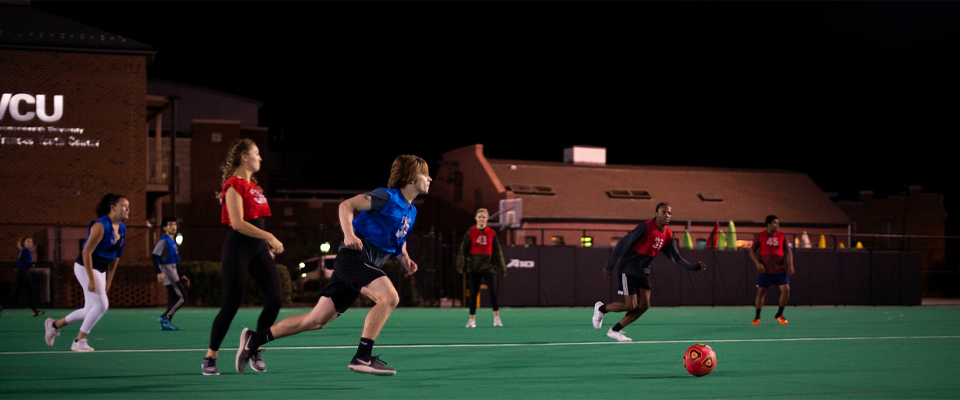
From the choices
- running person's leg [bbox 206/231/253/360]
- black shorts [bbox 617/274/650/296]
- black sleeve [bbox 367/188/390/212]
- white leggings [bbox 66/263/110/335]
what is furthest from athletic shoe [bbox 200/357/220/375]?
black shorts [bbox 617/274/650/296]

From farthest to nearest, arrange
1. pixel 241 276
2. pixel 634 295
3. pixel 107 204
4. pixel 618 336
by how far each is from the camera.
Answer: pixel 634 295 < pixel 618 336 < pixel 107 204 < pixel 241 276

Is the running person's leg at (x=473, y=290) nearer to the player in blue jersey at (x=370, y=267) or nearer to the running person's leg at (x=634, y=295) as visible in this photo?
the running person's leg at (x=634, y=295)

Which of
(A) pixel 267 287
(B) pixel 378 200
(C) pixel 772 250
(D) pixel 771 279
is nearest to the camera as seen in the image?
(B) pixel 378 200

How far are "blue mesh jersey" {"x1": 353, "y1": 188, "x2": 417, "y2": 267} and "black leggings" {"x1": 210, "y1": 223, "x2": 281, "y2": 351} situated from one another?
0.90m

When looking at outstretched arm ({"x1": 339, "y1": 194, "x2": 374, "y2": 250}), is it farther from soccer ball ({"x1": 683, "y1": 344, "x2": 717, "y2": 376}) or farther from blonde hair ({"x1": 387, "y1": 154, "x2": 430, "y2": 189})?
soccer ball ({"x1": 683, "y1": 344, "x2": 717, "y2": 376})

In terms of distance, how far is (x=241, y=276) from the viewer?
912cm

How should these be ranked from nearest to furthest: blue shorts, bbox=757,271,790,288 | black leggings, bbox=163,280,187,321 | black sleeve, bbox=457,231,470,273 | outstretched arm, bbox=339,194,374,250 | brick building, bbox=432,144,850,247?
1. outstretched arm, bbox=339,194,374,250
2. black leggings, bbox=163,280,187,321
3. black sleeve, bbox=457,231,470,273
4. blue shorts, bbox=757,271,790,288
5. brick building, bbox=432,144,850,247

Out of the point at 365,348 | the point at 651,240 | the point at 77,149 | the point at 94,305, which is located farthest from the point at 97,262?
the point at 77,149

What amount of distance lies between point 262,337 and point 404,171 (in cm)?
186

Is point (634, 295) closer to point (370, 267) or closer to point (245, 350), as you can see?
point (370, 267)

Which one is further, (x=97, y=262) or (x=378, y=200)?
(x=97, y=262)

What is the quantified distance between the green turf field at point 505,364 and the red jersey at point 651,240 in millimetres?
1244

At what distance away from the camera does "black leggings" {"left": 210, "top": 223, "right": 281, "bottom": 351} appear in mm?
9141

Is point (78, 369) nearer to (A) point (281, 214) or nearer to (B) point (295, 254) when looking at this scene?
(B) point (295, 254)
